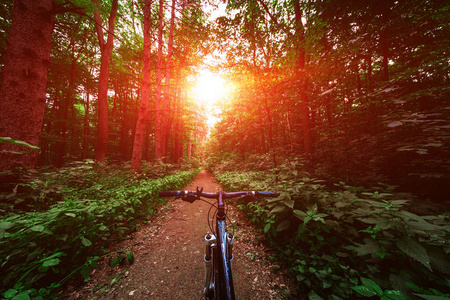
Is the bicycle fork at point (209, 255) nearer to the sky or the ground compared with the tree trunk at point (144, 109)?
nearer to the ground

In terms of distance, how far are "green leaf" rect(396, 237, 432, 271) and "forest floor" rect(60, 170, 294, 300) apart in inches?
66.1

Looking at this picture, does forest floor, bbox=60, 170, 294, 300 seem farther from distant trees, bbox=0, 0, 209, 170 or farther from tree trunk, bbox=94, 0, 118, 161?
tree trunk, bbox=94, 0, 118, 161

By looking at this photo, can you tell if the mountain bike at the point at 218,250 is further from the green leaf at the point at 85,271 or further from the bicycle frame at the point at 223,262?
the green leaf at the point at 85,271

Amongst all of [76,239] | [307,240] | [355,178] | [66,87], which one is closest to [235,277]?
[307,240]

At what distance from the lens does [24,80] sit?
315 centimetres

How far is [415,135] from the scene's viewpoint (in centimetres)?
330

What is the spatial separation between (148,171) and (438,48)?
1129cm

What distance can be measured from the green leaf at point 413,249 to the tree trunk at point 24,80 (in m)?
6.82

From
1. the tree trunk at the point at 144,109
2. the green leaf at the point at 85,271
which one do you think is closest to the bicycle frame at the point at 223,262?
the green leaf at the point at 85,271

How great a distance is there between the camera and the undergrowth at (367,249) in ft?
4.54

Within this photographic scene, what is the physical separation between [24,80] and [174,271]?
548cm

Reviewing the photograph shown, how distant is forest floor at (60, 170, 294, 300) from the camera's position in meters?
2.21

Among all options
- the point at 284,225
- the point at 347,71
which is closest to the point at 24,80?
the point at 284,225

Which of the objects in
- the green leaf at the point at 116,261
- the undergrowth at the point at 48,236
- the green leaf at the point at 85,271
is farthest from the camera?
the green leaf at the point at 116,261
